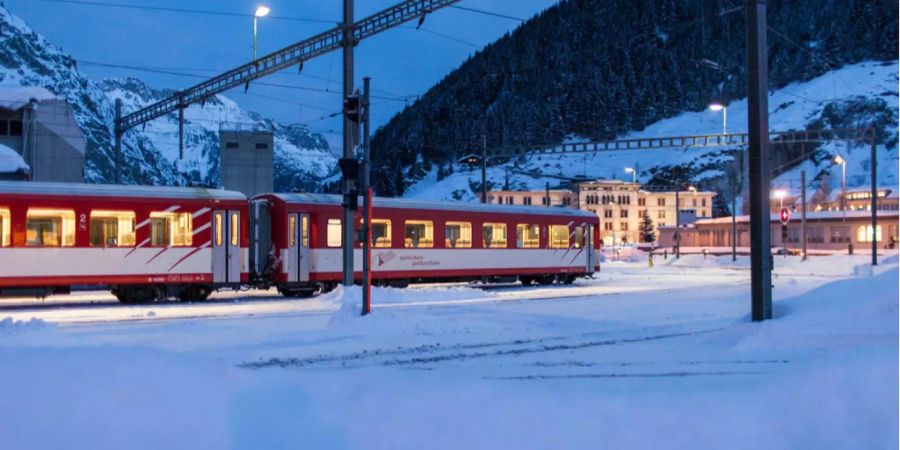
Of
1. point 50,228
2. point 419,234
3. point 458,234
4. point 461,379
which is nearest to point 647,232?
point 458,234

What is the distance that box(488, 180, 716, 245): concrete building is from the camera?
149 metres

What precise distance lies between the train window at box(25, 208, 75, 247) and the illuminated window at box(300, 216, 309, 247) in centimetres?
650

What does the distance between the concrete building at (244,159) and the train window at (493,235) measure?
32091 millimetres

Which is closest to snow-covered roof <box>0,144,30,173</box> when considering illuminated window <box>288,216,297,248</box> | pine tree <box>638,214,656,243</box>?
illuminated window <box>288,216,297,248</box>

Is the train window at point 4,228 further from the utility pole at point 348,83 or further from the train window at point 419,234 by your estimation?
the train window at point 419,234

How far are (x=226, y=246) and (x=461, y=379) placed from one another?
50.9 ft

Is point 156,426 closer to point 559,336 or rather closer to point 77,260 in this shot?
point 559,336

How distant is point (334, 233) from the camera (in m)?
25.4

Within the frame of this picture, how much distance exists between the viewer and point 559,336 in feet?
49.1

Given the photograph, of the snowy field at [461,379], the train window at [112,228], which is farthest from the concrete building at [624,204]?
the snowy field at [461,379]

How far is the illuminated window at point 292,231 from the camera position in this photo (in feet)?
79.7

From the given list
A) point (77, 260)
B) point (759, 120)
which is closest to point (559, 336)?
point (759, 120)

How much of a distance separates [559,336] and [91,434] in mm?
10098

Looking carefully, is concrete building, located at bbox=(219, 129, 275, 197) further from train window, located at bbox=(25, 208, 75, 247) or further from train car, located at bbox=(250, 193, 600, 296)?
train window, located at bbox=(25, 208, 75, 247)
